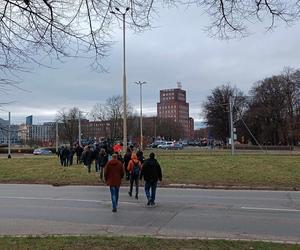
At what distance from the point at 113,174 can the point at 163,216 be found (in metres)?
2.37

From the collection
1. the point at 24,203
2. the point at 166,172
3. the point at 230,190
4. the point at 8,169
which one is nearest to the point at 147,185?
the point at 24,203

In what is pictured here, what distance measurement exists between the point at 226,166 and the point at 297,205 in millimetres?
14367

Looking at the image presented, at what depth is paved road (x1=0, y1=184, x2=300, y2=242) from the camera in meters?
10.4

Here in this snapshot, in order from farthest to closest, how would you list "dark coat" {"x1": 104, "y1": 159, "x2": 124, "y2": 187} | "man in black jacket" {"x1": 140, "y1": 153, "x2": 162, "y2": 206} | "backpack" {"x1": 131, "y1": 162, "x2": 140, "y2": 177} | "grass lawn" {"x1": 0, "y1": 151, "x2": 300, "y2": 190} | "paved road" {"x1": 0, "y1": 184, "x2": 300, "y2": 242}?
"grass lawn" {"x1": 0, "y1": 151, "x2": 300, "y2": 190} → "backpack" {"x1": 131, "y1": 162, "x2": 140, "y2": 177} → "man in black jacket" {"x1": 140, "y1": 153, "x2": 162, "y2": 206} → "dark coat" {"x1": 104, "y1": 159, "x2": 124, "y2": 187} → "paved road" {"x1": 0, "y1": 184, "x2": 300, "y2": 242}

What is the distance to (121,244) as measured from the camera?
331 inches

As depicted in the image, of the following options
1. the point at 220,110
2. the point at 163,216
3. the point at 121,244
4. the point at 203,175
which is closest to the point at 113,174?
the point at 163,216

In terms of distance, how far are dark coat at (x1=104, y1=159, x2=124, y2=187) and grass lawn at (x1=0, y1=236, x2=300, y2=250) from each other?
514cm

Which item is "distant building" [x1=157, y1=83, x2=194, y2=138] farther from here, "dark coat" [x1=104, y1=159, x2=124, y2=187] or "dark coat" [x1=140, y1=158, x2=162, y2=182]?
"dark coat" [x1=104, y1=159, x2=124, y2=187]

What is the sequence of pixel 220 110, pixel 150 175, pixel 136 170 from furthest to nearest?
1. pixel 220 110
2. pixel 136 170
3. pixel 150 175

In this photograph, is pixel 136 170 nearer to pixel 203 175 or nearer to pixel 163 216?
pixel 163 216

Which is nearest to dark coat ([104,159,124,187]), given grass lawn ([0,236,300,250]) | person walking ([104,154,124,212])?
person walking ([104,154,124,212])

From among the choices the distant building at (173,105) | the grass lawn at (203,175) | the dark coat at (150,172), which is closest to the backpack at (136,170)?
the dark coat at (150,172)

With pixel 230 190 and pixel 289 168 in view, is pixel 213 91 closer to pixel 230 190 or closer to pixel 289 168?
pixel 289 168

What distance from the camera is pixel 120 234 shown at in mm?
10055
